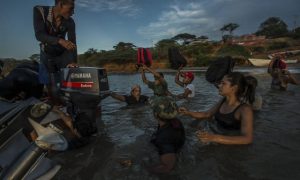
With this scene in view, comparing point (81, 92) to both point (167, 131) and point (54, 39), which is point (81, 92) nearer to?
point (54, 39)

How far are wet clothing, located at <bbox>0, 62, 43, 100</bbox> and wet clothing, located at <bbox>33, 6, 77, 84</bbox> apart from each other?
13 cm

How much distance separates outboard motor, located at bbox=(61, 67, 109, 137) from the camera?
14.5 feet

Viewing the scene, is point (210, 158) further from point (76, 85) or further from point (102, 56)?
point (102, 56)

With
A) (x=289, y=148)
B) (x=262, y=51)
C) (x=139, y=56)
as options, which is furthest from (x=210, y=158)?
(x=262, y=51)

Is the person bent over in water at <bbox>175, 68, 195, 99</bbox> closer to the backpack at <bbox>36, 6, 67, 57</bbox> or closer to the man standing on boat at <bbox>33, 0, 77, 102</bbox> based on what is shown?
the man standing on boat at <bbox>33, 0, 77, 102</bbox>

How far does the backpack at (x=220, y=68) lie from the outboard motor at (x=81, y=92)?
9.87 feet

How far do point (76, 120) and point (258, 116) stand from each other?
409 cm

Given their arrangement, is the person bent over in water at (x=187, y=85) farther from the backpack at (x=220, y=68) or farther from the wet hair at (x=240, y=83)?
the wet hair at (x=240, y=83)

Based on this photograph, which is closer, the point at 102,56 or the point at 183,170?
the point at 183,170

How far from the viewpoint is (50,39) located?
13.8ft

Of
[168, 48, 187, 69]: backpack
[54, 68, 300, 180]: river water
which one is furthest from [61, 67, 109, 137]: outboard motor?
[168, 48, 187, 69]: backpack

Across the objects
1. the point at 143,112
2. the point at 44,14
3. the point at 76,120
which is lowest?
the point at 143,112

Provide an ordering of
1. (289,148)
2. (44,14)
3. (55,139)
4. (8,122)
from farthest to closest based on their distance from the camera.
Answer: (289,148) < (44,14) < (8,122) < (55,139)

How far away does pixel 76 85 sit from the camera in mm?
4422
